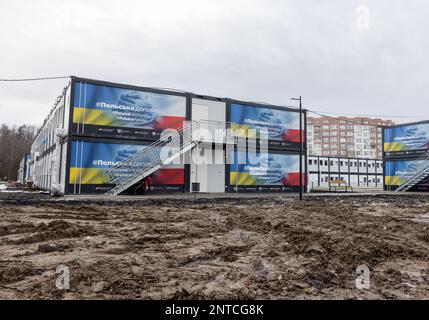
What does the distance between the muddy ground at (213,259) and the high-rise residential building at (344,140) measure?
355 ft

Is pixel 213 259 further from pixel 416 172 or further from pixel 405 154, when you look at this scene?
pixel 405 154

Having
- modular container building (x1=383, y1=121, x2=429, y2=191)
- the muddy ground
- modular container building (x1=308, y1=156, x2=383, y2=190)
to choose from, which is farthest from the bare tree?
the muddy ground

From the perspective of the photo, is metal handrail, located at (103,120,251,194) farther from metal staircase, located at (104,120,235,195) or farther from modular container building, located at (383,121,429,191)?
modular container building, located at (383,121,429,191)

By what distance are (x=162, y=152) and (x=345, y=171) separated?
56329 millimetres

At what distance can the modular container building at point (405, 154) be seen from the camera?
33.6m

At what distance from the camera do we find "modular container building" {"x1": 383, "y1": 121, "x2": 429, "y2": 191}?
33.6 m

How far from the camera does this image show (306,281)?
14.7ft

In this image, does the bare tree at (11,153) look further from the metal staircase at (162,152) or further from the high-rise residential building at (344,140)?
the high-rise residential building at (344,140)

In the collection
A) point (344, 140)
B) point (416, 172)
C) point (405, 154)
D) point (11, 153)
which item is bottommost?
point (416, 172)

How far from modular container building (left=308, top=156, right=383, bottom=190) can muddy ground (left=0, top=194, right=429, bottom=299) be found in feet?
185

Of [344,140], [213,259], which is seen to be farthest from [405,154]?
[344,140]

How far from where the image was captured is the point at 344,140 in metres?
116

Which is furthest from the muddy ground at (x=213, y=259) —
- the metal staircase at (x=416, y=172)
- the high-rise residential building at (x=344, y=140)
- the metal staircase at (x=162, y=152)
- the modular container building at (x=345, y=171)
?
the high-rise residential building at (x=344, y=140)
